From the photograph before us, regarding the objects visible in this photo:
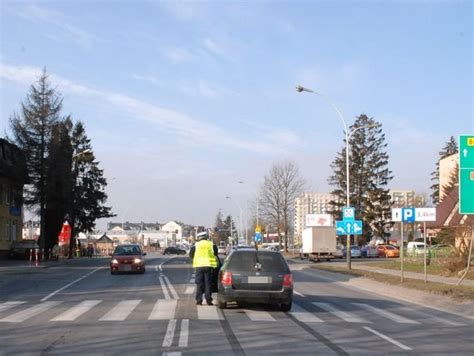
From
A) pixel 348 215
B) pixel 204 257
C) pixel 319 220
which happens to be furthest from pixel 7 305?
pixel 319 220

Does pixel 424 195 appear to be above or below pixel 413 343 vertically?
above

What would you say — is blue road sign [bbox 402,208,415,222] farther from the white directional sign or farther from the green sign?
the green sign

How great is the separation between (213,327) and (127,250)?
2031 centimetres

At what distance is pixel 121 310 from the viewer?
49.5 feet

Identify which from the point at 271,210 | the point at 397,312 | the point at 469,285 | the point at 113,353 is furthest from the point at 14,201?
the point at 113,353

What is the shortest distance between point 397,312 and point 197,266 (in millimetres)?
5157

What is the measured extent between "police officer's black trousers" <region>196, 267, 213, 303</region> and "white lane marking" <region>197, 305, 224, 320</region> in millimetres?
399

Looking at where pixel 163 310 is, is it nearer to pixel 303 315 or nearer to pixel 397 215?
pixel 303 315

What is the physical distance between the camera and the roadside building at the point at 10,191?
172ft

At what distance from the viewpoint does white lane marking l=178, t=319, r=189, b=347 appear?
10328 mm

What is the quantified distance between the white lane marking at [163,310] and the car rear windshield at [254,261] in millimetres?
1725

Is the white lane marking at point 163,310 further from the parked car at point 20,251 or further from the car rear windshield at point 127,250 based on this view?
the parked car at point 20,251

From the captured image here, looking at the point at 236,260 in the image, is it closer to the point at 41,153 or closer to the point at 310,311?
the point at 310,311

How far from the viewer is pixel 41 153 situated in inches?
1966
